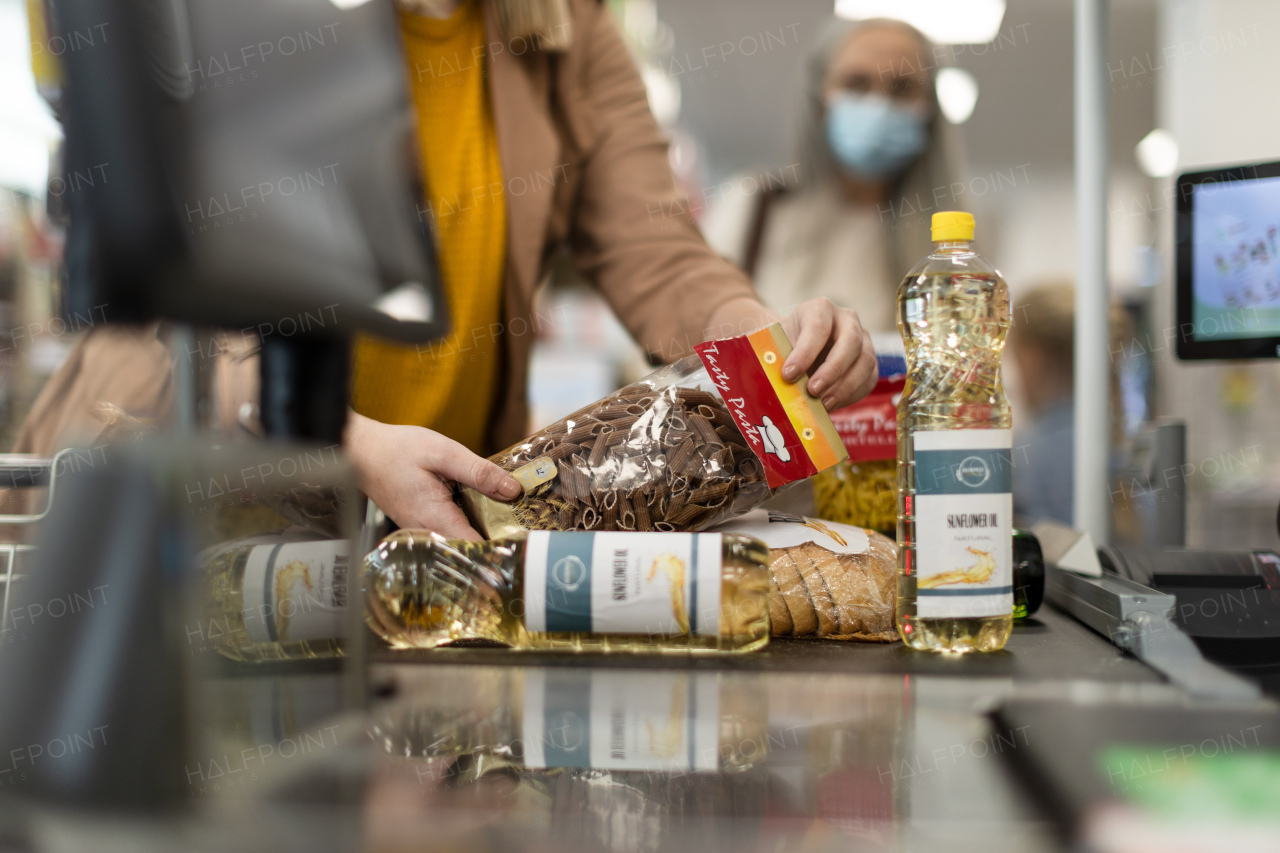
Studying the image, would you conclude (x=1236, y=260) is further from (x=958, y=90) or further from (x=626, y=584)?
(x=958, y=90)

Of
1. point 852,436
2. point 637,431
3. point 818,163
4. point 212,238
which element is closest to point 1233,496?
point 818,163

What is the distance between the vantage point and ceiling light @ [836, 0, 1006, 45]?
13.3 ft

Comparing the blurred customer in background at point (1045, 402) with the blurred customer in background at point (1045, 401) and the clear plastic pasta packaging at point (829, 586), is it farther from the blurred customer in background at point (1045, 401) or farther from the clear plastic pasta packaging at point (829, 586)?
the clear plastic pasta packaging at point (829, 586)

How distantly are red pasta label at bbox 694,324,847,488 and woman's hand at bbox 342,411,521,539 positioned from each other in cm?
22

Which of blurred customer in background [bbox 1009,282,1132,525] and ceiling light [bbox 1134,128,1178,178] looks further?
ceiling light [bbox 1134,128,1178,178]

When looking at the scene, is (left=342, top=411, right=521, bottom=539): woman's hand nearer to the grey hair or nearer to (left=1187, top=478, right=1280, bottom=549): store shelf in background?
the grey hair

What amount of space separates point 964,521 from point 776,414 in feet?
0.60

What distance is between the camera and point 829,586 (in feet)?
2.58

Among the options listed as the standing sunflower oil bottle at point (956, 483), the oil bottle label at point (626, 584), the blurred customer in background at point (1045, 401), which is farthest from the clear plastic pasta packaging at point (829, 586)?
the blurred customer in background at point (1045, 401)

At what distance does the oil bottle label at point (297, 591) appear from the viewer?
0.45 metres

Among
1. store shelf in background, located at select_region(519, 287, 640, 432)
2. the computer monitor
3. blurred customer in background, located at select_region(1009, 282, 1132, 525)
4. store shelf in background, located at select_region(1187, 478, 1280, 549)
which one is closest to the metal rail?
the computer monitor

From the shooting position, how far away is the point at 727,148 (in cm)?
653

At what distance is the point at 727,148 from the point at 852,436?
5946mm

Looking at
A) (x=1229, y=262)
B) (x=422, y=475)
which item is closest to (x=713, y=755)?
(x=422, y=475)
